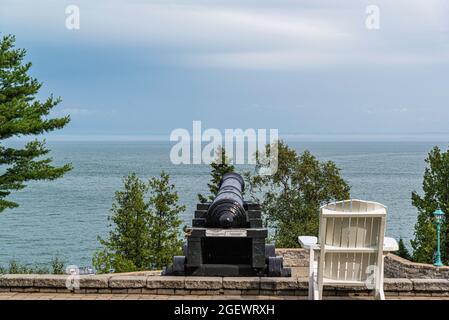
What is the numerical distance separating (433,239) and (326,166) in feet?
22.6

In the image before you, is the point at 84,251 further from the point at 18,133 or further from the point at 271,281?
the point at 271,281

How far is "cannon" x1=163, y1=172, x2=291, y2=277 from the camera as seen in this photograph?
26.6ft

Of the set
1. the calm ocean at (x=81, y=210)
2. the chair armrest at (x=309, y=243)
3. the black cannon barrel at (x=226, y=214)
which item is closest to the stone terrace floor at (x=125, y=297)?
the chair armrest at (x=309, y=243)

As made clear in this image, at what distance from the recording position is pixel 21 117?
917cm

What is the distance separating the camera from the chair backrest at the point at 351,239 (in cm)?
585

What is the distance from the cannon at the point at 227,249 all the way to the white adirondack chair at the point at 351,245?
2.08m

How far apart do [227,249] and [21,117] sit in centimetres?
343

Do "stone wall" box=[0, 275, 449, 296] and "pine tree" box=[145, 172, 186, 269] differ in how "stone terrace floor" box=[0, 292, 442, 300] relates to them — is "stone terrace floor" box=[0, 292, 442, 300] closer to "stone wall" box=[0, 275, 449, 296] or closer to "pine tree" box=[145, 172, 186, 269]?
"stone wall" box=[0, 275, 449, 296]

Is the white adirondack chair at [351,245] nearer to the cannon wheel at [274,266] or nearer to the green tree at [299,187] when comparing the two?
the cannon wheel at [274,266]

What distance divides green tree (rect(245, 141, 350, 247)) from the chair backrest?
1306 centimetres

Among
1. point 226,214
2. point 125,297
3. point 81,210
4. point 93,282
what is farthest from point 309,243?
point 81,210

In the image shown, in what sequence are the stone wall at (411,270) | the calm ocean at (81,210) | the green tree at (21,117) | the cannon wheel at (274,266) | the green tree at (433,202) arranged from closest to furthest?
the cannon wheel at (274,266), the green tree at (21,117), the stone wall at (411,270), the green tree at (433,202), the calm ocean at (81,210)

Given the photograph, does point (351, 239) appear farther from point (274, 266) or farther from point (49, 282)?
point (49, 282)

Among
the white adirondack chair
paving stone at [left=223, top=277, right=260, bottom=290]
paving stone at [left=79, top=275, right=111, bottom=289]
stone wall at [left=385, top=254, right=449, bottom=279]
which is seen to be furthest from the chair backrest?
stone wall at [left=385, top=254, right=449, bottom=279]
